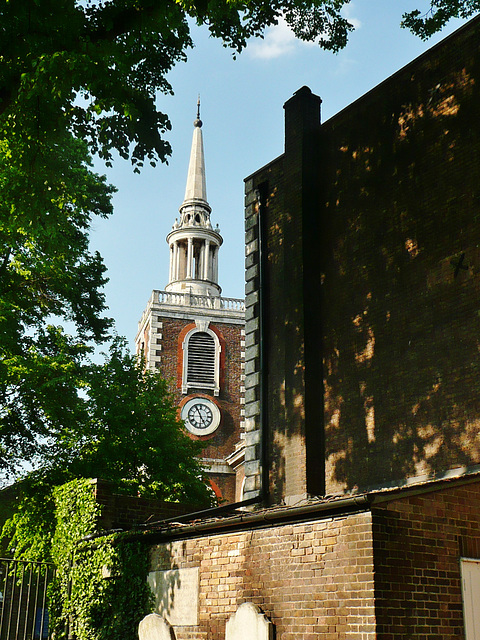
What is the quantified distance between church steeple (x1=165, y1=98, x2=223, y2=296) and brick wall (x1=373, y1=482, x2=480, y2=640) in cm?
4171

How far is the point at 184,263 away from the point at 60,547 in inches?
1571

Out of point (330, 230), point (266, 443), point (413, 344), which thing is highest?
point (330, 230)

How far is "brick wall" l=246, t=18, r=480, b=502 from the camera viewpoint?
41.5 feet

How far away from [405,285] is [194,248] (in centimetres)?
3922

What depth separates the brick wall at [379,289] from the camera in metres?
12.6

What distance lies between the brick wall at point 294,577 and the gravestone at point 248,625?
0.10m

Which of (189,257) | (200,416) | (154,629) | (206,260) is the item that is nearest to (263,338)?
(154,629)

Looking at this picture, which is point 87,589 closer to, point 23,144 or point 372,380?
point 372,380

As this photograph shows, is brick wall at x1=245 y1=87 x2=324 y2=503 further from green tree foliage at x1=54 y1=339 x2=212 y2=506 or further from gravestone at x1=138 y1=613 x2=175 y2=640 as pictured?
green tree foliage at x1=54 y1=339 x2=212 y2=506

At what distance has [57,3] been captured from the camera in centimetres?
1088

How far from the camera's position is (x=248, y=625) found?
8.67 metres

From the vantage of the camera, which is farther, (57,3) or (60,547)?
(60,547)

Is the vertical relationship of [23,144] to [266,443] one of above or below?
above

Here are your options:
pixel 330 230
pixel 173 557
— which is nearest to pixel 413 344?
pixel 330 230
